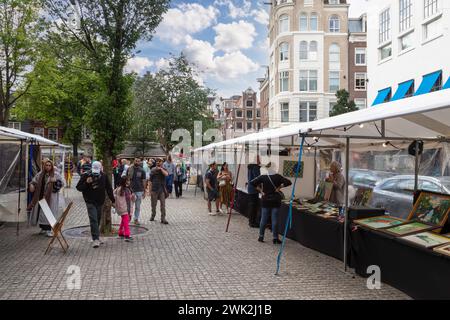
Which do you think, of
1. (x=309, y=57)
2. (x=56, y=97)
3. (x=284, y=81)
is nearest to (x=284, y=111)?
(x=284, y=81)

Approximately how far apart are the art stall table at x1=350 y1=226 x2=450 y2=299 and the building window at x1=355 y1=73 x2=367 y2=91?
40052 mm

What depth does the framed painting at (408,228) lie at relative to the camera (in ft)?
18.3

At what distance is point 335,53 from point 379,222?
4026 cm

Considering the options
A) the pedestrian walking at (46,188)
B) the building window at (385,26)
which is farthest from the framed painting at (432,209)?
the building window at (385,26)

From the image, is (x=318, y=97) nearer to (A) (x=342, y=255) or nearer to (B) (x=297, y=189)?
(B) (x=297, y=189)

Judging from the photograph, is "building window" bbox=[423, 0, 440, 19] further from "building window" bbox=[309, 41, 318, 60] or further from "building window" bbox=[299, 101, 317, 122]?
"building window" bbox=[309, 41, 318, 60]

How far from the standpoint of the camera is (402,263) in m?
5.35

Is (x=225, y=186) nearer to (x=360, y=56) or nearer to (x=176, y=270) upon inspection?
(x=176, y=270)

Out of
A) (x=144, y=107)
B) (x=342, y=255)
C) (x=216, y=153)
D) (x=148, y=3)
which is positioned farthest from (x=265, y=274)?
(x=144, y=107)

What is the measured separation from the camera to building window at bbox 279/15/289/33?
43531 mm

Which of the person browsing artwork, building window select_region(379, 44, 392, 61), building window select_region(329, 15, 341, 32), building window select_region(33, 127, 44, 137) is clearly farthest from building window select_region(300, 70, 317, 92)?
building window select_region(33, 127, 44, 137)

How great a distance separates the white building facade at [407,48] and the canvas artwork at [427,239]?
1239cm

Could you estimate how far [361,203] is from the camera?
8.34 m

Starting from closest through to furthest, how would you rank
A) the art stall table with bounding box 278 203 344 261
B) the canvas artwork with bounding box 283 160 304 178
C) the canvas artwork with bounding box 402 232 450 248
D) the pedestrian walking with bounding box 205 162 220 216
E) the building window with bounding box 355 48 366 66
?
the canvas artwork with bounding box 402 232 450 248 → the art stall table with bounding box 278 203 344 261 → the canvas artwork with bounding box 283 160 304 178 → the pedestrian walking with bounding box 205 162 220 216 → the building window with bounding box 355 48 366 66
